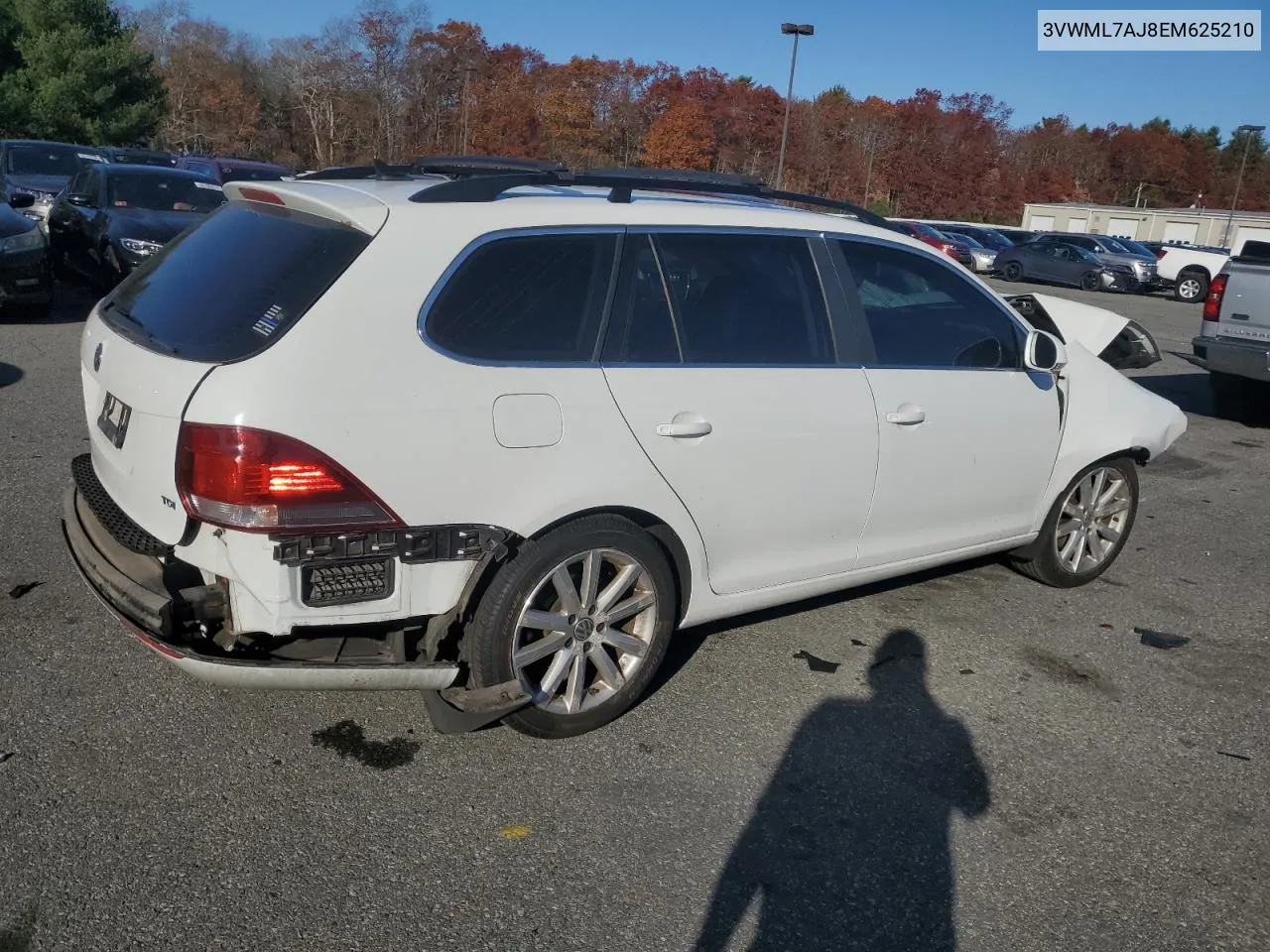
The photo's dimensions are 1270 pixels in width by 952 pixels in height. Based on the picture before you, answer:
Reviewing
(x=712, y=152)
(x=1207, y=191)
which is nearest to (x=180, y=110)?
(x=712, y=152)

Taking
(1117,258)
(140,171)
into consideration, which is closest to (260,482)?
(140,171)

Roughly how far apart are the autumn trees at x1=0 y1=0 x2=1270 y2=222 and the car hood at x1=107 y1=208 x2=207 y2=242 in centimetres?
2906

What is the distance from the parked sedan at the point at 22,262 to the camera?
402 inches

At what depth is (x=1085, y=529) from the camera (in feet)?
17.1

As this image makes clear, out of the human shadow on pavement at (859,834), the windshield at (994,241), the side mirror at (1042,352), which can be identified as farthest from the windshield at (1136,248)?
the human shadow on pavement at (859,834)

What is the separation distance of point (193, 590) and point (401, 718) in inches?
35.1

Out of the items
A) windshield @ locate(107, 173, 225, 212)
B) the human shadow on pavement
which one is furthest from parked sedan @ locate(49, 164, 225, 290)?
the human shadow on pavement

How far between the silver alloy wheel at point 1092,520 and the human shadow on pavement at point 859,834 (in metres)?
1.56

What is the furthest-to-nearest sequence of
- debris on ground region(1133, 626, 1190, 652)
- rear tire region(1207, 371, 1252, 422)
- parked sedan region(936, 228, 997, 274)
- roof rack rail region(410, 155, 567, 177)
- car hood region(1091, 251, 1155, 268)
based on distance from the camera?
1. parked sedan region(936, 228, 997, 274)
2. car hood region(1091, 251, 1155, 268)
3. rear tire region(1207, 371, 1252, 422)
4. debris on ground region(1133, 626, 1190, 652)
5. roof rack rail region(410, 155, 567, 177)

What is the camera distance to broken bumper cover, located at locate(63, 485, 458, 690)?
3000 mm

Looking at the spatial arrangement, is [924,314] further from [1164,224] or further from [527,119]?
[1164,224]

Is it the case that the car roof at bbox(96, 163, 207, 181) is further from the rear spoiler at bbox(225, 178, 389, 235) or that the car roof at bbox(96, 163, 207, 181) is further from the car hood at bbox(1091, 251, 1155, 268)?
the car hood at bbox(1091, 251, 1155, 268)

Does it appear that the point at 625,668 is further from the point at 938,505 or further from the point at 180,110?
the point at 180,110

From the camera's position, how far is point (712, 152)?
212ft
